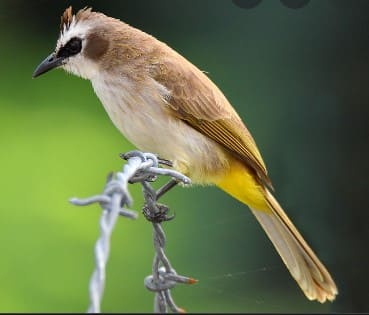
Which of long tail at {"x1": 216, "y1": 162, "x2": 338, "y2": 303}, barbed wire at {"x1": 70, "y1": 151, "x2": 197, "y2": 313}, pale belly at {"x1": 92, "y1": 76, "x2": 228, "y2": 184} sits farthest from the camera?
long tail at {"x1": 216, "y1": 162, "x2": 338, "y2": 303}

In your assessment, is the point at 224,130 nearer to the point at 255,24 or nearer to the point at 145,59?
the point at 145,59

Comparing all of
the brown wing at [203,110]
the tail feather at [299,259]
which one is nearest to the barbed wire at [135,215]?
the brown wing at [203,110]

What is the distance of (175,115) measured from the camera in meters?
2.41

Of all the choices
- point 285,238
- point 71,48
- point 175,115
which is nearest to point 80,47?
point 71,48

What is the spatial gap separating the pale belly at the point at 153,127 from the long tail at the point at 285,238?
0.16 metres

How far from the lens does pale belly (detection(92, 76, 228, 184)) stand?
7.63ft

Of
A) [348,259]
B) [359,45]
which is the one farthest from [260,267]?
[359,45]

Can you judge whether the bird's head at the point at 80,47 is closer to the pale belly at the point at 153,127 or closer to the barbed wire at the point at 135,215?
the pale belly at the point at 153,127

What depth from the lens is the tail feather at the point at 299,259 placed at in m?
2.42

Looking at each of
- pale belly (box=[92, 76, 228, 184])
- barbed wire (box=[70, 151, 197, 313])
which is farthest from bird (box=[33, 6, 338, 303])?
barbed wire (box=[70, 151, 197, 313])

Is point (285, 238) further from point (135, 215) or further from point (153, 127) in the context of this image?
point (135, 215)

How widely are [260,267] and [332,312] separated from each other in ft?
1.23

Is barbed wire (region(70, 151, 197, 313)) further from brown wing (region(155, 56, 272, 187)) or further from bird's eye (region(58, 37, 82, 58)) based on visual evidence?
bird's eye (region(58, 37, 82, 58))

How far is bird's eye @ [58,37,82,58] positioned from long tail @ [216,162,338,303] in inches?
21.2
